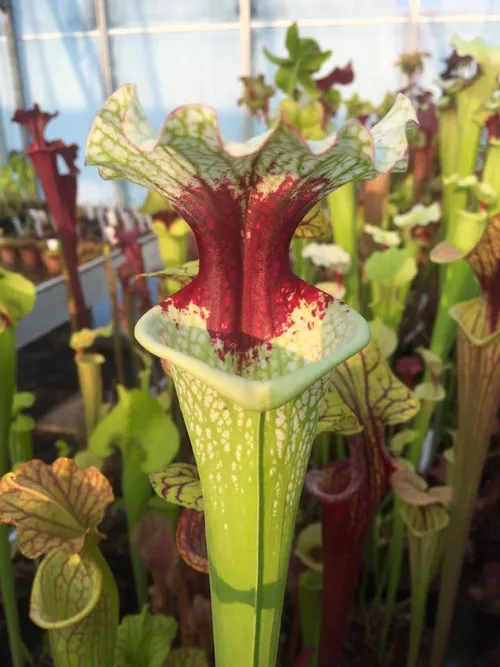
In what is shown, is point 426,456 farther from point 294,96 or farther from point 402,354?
point 294,96

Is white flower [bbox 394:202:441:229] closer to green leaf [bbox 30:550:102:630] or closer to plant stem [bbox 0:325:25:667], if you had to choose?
plant stem [bbox 0:325:25:667]

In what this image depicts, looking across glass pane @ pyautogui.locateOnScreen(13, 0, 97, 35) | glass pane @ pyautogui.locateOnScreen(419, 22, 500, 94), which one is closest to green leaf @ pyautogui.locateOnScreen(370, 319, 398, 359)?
glass pane @ pyautogui.locateOnScreen(419, 22, 500, 94)

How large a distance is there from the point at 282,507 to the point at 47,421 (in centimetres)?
148

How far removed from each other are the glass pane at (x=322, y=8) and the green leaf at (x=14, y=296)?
4442mm

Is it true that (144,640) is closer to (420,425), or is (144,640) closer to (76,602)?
(76,602)

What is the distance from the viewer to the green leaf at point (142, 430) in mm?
746

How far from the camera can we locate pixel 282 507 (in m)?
0.39

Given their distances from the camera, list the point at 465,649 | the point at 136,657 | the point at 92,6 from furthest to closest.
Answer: the point at 92,6 → the point at 465,649 → the point at 136,657

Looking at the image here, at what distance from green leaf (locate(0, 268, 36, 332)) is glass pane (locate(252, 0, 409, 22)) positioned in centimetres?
444

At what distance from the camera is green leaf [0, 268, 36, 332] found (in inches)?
27.5

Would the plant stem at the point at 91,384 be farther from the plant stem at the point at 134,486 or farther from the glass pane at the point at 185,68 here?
the glass pane at the point at 185,68

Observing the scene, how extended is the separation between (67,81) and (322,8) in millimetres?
2459

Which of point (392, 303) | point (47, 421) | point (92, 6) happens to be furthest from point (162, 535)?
point (92, 6)

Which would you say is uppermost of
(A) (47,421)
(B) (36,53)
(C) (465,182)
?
(B) (36,53)
